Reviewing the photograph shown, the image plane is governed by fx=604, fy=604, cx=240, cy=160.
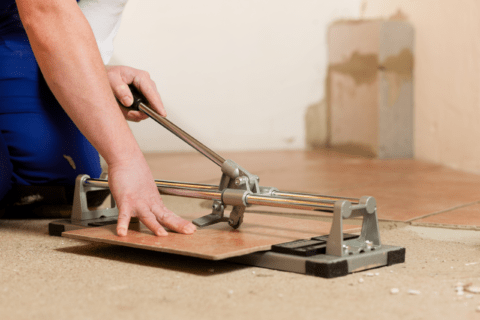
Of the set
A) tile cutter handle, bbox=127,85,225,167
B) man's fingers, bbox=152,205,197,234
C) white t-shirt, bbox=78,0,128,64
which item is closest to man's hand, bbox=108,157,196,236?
man's fingers, bbox=152,205,197,234

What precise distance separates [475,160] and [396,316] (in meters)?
2.15

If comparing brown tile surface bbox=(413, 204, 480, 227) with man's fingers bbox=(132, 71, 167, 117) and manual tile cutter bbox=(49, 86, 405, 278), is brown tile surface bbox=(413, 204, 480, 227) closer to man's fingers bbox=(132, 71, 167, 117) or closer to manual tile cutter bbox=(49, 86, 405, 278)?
manual tile cutter bbox=(49, 86, 405, 278)

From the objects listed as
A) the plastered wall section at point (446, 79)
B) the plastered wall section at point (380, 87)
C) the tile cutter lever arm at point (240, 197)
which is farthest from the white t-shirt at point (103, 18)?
the plastered wall section at point (380, 87)

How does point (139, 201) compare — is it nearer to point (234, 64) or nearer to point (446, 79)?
point (446, 79)

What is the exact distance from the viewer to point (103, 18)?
167cm

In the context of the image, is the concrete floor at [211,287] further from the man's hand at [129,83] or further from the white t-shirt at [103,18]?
the white t-shirt at [103,18]

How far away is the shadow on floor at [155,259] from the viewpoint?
3.34ft

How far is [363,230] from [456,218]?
0.61 meters

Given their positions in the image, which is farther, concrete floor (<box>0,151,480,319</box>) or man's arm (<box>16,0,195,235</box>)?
man's arm (<box>16,0,195,235</box>)

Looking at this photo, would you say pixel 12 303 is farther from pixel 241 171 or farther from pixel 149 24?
pixel 149 24

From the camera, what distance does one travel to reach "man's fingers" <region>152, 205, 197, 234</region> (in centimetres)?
112

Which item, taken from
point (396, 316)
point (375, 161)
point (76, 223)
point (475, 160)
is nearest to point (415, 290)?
point (396, 316)

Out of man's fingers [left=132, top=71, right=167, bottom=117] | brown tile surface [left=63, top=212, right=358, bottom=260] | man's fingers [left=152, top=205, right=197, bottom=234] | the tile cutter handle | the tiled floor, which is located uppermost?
man's fingers [left=132, top=71, right=167, bottom=117]

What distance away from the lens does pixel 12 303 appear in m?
0.83
